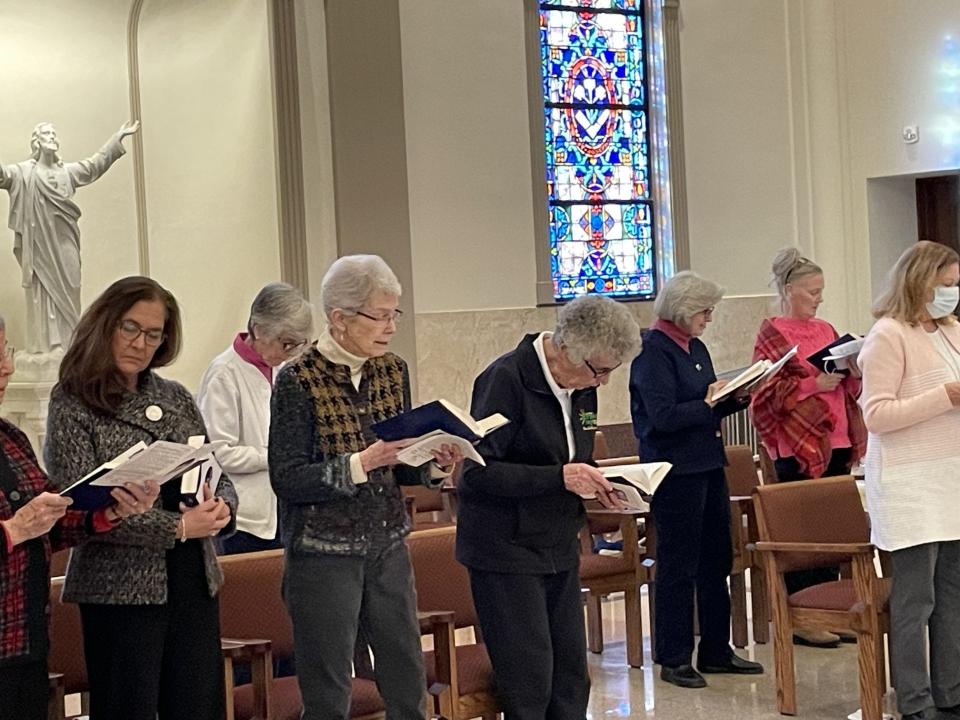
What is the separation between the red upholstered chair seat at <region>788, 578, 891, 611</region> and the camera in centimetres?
516

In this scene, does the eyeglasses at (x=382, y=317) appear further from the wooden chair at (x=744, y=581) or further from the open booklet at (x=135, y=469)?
the wooden chair at (x=744, y=581)

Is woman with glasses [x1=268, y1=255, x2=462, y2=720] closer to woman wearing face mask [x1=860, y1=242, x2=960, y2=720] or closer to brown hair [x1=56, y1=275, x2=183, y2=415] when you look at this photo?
brown hair [x1=56, y1=275, x2=183, y2=415]

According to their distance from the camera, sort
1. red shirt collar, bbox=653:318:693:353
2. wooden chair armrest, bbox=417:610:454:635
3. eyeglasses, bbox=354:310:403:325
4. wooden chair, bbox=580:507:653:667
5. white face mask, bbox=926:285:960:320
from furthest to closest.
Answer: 1. wooden chair, bbox=580:507:653:667
2. red shirt collar, bbox=653:318:693:353
3. white face mask, bbox=926:285:960:320
4. wooden chair armrest, bbox=417:610:454:635
5. eyeglasses, bbox=354:310:403:325

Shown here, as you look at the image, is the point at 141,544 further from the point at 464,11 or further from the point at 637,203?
the point at 637,203

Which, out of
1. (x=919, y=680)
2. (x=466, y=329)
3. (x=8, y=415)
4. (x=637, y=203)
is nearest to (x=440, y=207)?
(x=466, y=329)

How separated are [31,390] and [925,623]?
19.6ft

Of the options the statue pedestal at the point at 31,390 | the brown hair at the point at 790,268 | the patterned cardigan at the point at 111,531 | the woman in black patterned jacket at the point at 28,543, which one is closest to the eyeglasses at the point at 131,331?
the patterned cardigan at the point at 111,531

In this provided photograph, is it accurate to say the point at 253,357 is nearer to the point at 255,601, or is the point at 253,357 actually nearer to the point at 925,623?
the point at 255,601

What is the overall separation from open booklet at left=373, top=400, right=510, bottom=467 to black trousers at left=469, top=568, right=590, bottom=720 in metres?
0.69

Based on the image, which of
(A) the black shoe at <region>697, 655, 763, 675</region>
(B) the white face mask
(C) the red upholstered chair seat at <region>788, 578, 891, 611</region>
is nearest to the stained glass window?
(A) the black shoe at <region>697, 655, 763, 675</region>

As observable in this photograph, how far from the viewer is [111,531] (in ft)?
11.4

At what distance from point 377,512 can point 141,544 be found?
0.58 metres

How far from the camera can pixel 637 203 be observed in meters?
11.4

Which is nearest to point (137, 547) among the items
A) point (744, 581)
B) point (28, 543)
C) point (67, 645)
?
point (28, 543)
